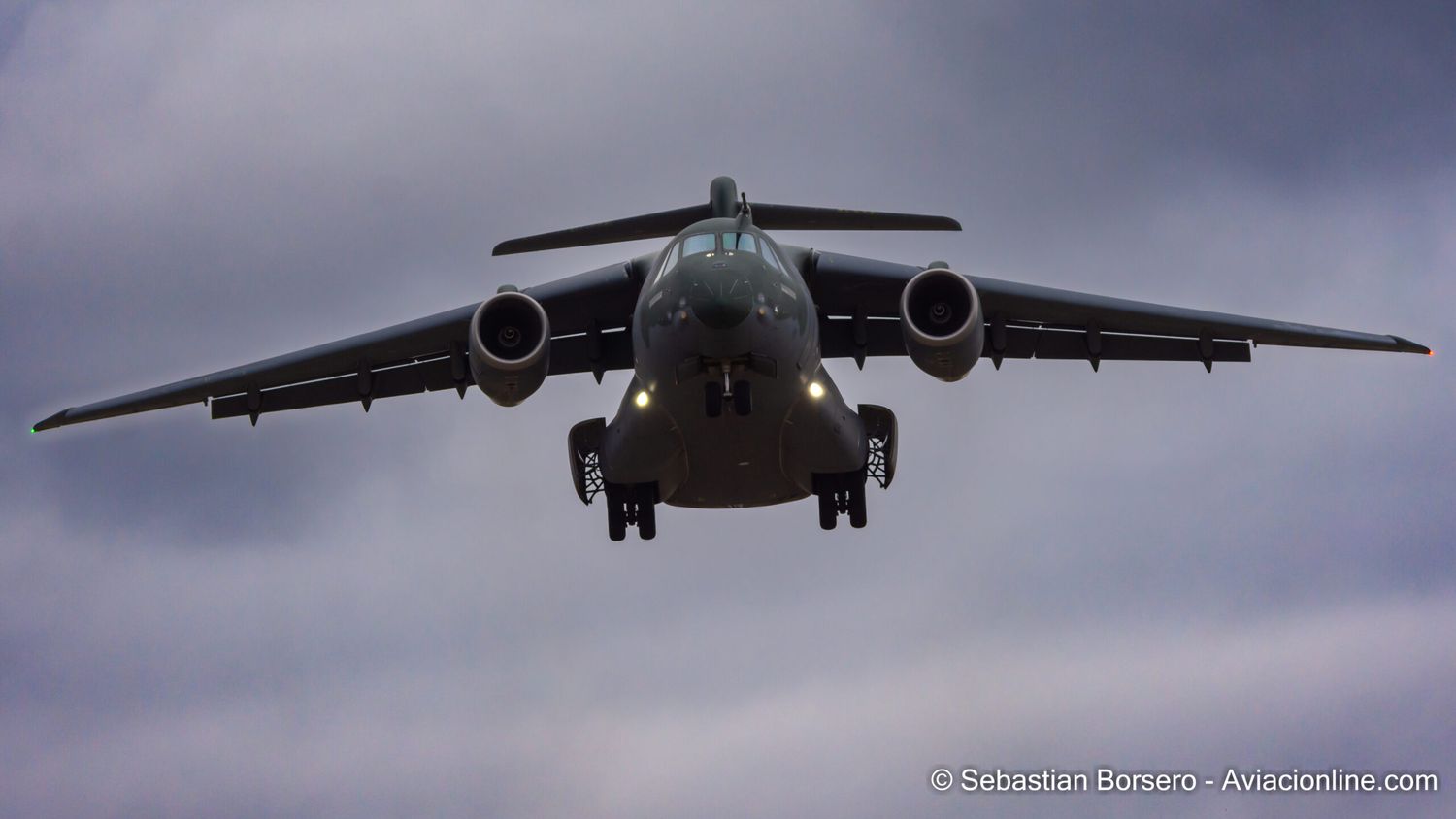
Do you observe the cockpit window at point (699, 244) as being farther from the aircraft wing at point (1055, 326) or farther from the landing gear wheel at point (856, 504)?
the landing gear wheel at point (856, 504)

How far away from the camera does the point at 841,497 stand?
1400 cm

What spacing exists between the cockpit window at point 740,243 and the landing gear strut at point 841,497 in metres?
2.84

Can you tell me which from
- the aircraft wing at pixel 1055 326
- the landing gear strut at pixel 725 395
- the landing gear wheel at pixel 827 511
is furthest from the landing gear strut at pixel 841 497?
the landing gear strut at pixel 725 395

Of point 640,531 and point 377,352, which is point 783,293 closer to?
point 640,531

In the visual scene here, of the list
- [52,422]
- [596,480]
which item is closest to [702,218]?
[596,480]

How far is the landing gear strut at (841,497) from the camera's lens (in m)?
13.9

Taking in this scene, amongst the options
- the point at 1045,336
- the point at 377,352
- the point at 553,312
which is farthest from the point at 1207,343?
the point at 377,352

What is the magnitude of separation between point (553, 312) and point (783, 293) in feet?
11.0

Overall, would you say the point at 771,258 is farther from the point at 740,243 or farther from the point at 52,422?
the point at 52,422

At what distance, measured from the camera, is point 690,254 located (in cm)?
1150

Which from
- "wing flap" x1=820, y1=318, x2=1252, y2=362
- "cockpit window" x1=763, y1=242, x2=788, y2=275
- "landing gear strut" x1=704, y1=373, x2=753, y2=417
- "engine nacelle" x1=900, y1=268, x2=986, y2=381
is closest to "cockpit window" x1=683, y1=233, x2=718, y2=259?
"cockpit window" x1=763, y1=242, x2=788, y2=275

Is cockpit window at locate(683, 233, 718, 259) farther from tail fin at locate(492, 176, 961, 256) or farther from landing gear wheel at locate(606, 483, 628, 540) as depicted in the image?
landing gear wheel at locate(606, 483, 628, 540)

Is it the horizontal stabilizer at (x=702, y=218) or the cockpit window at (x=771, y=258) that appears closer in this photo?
the cockpit window at (x=771, y=258)

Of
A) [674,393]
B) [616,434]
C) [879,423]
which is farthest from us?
[879,423]
